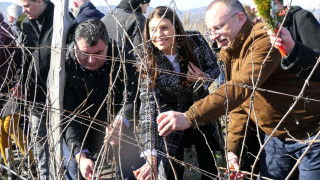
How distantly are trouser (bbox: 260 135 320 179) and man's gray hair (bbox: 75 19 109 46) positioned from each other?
4.13ft

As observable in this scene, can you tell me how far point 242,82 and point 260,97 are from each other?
263mm

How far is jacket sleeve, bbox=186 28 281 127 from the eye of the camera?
2.02 metres

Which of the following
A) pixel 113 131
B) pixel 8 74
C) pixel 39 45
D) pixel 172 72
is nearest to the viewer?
pixel 113 131

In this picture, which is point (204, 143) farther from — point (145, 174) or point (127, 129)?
point (145, 174)

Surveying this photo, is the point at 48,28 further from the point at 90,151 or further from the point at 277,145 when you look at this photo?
the point at 277,145

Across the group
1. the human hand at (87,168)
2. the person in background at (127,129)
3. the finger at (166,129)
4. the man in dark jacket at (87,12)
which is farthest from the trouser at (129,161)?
the man in dark jacket at (87,12)

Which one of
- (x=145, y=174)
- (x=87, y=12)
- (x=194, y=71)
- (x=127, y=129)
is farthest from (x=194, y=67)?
(x=87, y=12)

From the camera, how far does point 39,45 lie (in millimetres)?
3621

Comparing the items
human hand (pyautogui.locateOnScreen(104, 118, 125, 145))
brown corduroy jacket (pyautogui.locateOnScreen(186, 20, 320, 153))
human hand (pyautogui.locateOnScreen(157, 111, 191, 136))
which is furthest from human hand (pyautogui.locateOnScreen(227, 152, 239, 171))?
human hand (pyautogui.locateOnScreen(104, 118, 125, 145))

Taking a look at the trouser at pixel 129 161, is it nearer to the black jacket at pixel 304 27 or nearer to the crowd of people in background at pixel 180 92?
the crowd of people in background at pixel 180 92

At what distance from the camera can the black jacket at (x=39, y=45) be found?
11.7ft

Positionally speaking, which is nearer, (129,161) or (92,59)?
(92,59)

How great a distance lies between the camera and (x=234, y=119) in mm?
2611

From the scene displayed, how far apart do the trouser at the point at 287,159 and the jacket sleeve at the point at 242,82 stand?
1.41 ft
